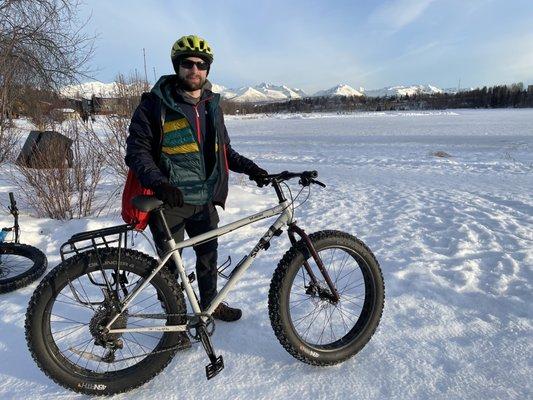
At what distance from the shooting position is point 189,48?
2.31 metres

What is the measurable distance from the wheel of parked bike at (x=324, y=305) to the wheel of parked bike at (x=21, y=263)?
7.96 feet

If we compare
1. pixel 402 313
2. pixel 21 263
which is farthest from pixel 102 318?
pixel 21 263

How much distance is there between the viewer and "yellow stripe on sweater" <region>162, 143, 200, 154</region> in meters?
2.36

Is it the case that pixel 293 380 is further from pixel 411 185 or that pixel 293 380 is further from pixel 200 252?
pixel 411 185

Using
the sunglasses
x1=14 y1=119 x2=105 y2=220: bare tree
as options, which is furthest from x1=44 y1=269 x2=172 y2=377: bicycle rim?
x1=14 y1=119 x2=105 y2=220: bare tree

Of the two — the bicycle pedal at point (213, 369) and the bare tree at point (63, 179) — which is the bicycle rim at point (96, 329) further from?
the bare tree at point (63, 179)

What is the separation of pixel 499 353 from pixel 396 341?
63 cm

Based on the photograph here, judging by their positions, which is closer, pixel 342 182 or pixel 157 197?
pixel 157 197

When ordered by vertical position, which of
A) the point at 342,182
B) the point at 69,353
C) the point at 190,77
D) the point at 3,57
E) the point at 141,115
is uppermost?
the point at 3,57

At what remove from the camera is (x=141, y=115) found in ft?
7.48

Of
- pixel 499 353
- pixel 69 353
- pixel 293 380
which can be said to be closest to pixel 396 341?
pixel 499 353

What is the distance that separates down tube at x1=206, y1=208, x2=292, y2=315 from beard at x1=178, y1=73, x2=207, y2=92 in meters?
0.96

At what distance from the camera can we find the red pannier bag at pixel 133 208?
228cm

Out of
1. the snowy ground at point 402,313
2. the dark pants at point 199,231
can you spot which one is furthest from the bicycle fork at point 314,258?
the dark pants at point 199,231
